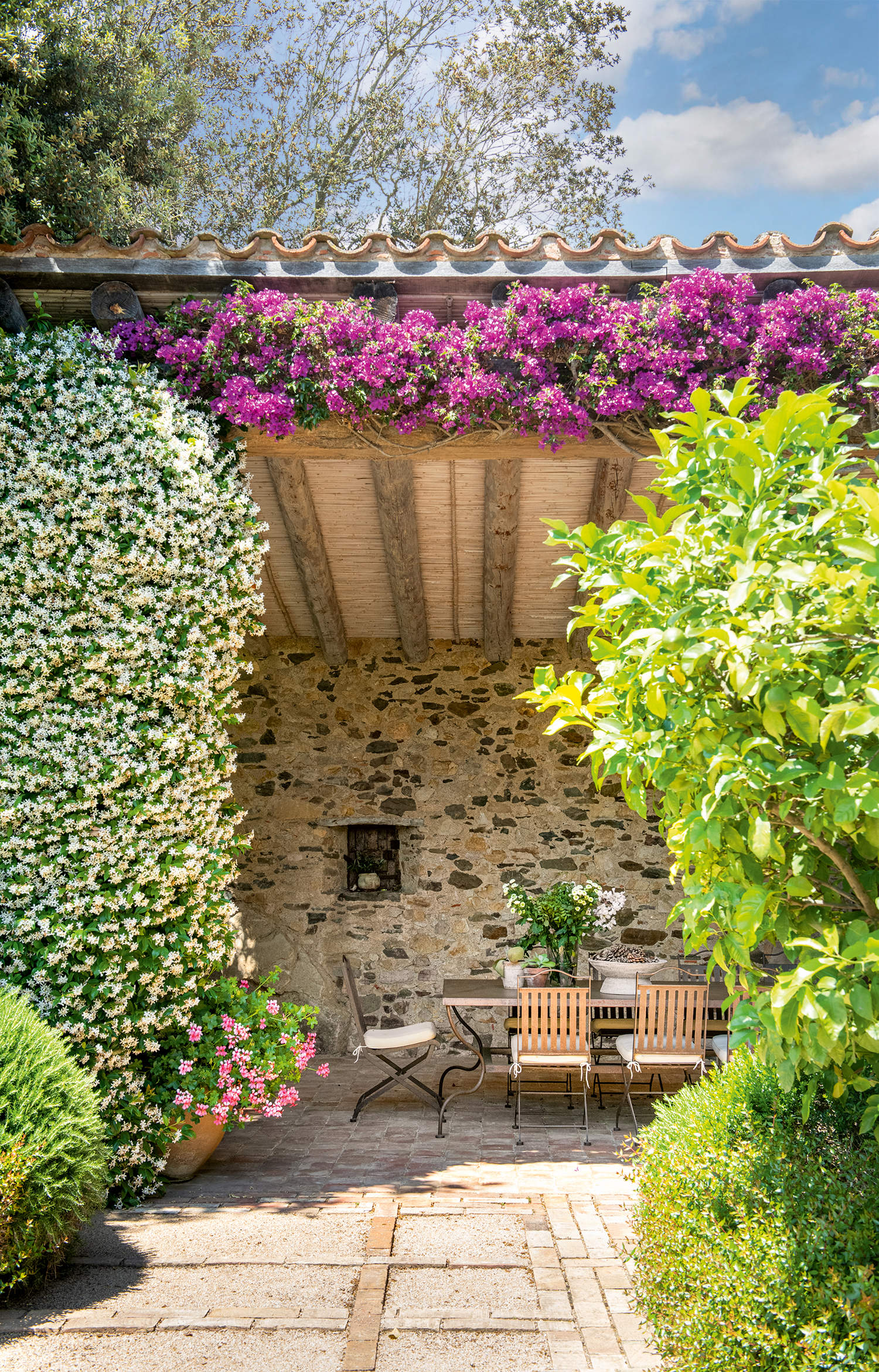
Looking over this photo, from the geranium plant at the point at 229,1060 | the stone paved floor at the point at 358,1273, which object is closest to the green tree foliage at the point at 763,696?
the stone paved floor at the point at 358,1273

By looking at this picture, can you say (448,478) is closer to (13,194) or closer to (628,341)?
(628,341)

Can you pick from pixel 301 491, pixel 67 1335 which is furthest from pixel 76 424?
pixel 67 1335

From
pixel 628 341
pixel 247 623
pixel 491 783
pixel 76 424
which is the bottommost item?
pixel 491 783

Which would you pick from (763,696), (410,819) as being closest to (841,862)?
(763,696)

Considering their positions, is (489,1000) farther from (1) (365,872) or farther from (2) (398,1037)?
(1) (365,872)

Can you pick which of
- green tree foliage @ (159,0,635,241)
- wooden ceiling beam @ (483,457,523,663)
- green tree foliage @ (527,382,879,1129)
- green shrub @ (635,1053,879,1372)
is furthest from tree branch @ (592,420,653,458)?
green tree foliage @ (159,0,635,241)

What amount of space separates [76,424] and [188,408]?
53 centimetres

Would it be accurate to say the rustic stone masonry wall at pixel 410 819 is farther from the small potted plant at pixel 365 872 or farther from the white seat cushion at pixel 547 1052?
the white seat cushion at pixel 547 1052

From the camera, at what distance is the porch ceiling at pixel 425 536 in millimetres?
5000

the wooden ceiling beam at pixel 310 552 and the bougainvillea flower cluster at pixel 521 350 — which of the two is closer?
the bougainvillea flower cluster at pixel 521 350

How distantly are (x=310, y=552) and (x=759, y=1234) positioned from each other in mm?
4399

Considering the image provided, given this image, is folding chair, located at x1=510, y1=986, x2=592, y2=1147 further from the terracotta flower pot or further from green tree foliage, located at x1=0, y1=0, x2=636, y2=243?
green tree foliage, located at x1=0, y1=0, x2=636, y2=243

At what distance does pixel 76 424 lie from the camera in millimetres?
3773

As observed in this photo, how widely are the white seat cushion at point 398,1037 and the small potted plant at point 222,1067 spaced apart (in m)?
0.72
